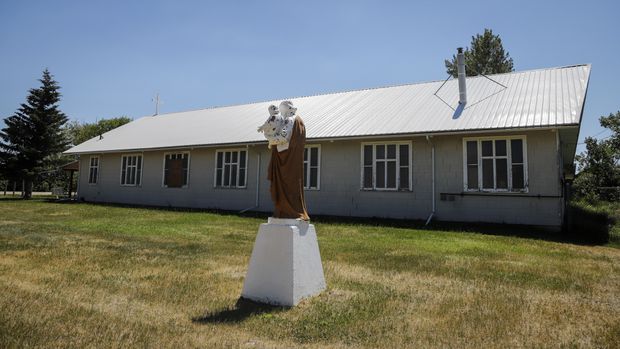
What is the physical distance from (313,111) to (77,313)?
16073 mm

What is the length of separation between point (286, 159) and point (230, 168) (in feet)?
45.3

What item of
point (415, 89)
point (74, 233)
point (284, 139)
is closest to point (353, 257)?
point (284, 139)

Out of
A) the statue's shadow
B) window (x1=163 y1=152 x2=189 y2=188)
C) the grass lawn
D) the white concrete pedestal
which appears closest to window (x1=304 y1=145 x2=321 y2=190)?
window (x1=163 y1=152 x2=189 y2=188)

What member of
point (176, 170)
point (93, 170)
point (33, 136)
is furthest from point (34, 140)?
point (176, 170)

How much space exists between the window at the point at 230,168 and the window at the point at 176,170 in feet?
Answer: 6.79

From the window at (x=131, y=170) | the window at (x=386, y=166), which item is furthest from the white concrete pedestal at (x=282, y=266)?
the window at (x=131, y=170)

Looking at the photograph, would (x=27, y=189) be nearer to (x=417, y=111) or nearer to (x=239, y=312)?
(x=417, y=111)

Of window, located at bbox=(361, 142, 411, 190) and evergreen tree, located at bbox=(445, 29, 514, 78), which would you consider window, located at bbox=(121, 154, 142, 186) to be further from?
evergreen tree, located at bbox=(445, 29, 514, 78)

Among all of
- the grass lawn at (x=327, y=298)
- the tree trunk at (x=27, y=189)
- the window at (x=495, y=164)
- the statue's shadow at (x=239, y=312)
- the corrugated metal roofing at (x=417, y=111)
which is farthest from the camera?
the tree trunk at (x=27, y=189)

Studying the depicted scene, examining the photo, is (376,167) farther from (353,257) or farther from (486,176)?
(353,257)

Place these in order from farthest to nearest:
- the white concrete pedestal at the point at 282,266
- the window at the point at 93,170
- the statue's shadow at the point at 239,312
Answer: the window at the point at 93,170 → the white concrete pedestal at the point at 282,266 → the statue's shadow at the point at 239,312

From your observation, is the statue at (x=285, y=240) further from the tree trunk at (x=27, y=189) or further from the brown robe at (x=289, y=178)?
the tree trunk at (x=27, y=189)

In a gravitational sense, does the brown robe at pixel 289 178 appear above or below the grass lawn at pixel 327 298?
above

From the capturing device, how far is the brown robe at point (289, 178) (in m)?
5.22
